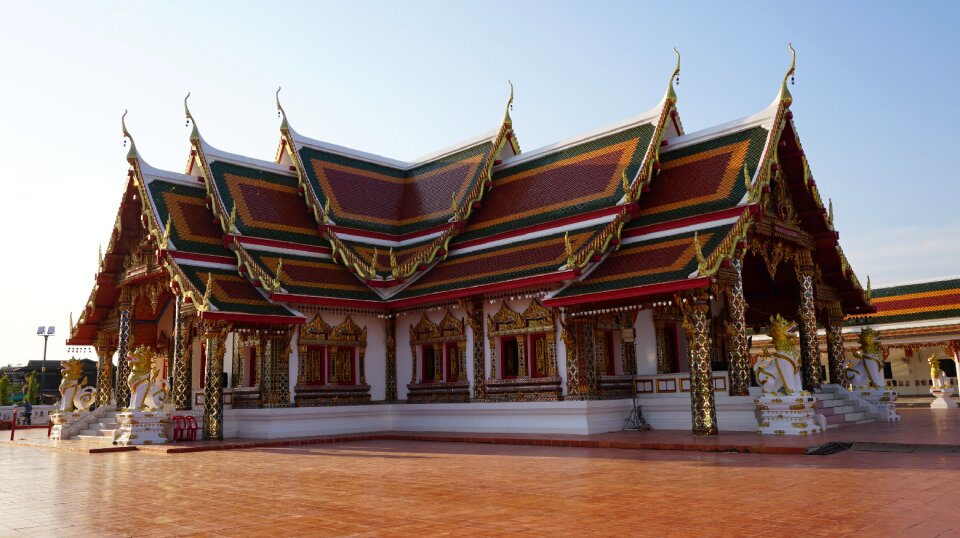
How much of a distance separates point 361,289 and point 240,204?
3638 mm

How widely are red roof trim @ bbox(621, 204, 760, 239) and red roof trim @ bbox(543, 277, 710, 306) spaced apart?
1.93 metres

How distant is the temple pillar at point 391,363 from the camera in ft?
61.9

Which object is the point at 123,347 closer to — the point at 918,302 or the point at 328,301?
the point at 328,301

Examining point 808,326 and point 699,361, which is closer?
point 699,361

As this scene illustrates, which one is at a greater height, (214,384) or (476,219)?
(476,219)

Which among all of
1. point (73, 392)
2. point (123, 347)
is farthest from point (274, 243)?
point (73, 392)

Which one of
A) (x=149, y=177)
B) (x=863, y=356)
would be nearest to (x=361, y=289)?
(x=149, y=177)

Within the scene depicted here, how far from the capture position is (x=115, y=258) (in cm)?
1998

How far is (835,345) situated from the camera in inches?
771

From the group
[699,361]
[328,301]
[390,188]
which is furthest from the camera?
[390,188]

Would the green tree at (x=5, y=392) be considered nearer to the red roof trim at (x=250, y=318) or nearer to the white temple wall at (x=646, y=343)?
the red roof trim at (x=250, y=318)

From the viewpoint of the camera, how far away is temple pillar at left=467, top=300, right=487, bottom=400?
17.2 m

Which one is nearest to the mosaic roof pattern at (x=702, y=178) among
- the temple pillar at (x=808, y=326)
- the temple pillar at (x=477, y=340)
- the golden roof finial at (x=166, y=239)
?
the temple pillar at (x=808, y=326)

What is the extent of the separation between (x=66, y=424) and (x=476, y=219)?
35.6 ft
